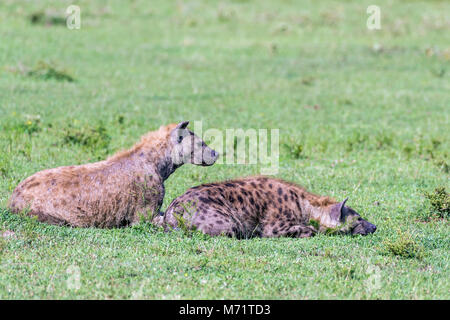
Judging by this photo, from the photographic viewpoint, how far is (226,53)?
20.7 m

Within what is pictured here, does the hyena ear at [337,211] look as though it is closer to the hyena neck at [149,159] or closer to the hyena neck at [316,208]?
the hyena neck at [316,208]

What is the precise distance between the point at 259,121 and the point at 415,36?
11.3 m

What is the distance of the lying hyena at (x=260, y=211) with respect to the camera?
25.6 ft

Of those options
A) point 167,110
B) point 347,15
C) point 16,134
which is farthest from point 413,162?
point 347,15

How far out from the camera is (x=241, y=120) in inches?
554

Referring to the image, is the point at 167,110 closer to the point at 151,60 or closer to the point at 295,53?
the point at 151,60

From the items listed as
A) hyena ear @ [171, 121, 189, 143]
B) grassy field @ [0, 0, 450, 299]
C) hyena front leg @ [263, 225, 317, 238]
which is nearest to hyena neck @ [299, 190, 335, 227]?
hyena front leg @ [263, 225, 317, 238]

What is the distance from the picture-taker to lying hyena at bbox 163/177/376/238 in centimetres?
779

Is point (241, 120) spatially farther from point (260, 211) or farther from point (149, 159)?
point (260, 211)

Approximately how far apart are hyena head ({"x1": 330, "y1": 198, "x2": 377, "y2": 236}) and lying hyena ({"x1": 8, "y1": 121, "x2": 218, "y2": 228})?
5.15 feet

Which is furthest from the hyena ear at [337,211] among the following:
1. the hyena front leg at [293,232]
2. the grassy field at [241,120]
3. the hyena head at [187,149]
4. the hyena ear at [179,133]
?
the hyena ear at [179,133]

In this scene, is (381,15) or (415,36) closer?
(415,36)
